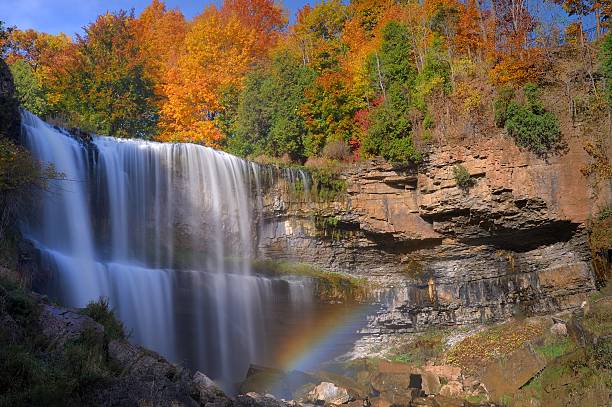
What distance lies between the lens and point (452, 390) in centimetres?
1831

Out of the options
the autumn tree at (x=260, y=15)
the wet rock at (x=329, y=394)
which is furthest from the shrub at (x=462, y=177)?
the autumn tree at (x=260, y=15)

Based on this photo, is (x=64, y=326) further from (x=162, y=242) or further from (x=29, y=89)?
(x=29, y=89)

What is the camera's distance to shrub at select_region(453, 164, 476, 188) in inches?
822

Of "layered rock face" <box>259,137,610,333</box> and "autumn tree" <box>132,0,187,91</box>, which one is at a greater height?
"autumn tree" <box>132,0,187,91</box>

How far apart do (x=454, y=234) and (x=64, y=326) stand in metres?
16.9

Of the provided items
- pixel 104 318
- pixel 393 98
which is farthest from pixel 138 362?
pixel 393 98

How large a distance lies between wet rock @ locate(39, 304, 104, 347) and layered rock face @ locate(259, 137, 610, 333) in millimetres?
14215

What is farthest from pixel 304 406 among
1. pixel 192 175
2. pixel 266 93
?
pixel 266 93

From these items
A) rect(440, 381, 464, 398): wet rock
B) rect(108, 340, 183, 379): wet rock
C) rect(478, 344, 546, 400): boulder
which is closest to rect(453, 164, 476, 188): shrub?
rect(478, 344, 546, 400): boulder

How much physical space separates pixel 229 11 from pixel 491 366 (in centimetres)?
3201

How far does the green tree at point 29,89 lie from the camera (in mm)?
26703

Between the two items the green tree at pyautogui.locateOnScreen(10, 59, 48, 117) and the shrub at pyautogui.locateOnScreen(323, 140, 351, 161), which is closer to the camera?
the shrub at pyautogui.locateOnScreen(323, 140, 351, 161)

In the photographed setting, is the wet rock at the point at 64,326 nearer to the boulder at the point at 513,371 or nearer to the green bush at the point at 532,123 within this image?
the boulder at the point at 513,371

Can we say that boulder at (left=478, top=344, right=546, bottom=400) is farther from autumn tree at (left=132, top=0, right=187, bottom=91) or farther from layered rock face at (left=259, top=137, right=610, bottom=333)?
autumn tree at (left=132, top=0, right=187, bottom=91)
